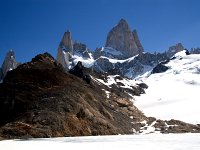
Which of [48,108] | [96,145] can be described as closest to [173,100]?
[48,108]

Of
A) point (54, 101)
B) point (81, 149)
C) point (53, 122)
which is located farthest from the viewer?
point (54, 101)

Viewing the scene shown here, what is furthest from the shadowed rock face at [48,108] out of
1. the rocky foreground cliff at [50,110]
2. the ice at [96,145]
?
the ice at [96,145]

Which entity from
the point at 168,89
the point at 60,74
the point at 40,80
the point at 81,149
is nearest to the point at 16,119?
the point at 40,80

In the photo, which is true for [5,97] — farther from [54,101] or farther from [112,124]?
[112,124]

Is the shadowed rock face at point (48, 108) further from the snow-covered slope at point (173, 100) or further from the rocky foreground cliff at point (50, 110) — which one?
the snow-covered slope at point (173, 100)

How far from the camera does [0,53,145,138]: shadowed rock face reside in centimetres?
5888

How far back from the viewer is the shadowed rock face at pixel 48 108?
2318 inches

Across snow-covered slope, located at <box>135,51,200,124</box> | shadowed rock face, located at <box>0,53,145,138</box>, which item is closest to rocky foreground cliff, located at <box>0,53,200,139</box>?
shadowed rock face, located at <box>0,53,145,138</box>

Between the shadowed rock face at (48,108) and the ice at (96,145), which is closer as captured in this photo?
the ice at (96,145)

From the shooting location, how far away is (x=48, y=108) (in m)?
65.1

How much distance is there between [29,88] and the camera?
74375 millimetres

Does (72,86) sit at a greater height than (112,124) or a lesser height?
greater

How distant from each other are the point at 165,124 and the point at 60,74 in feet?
103

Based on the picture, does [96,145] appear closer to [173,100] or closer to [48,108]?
[48,108]
